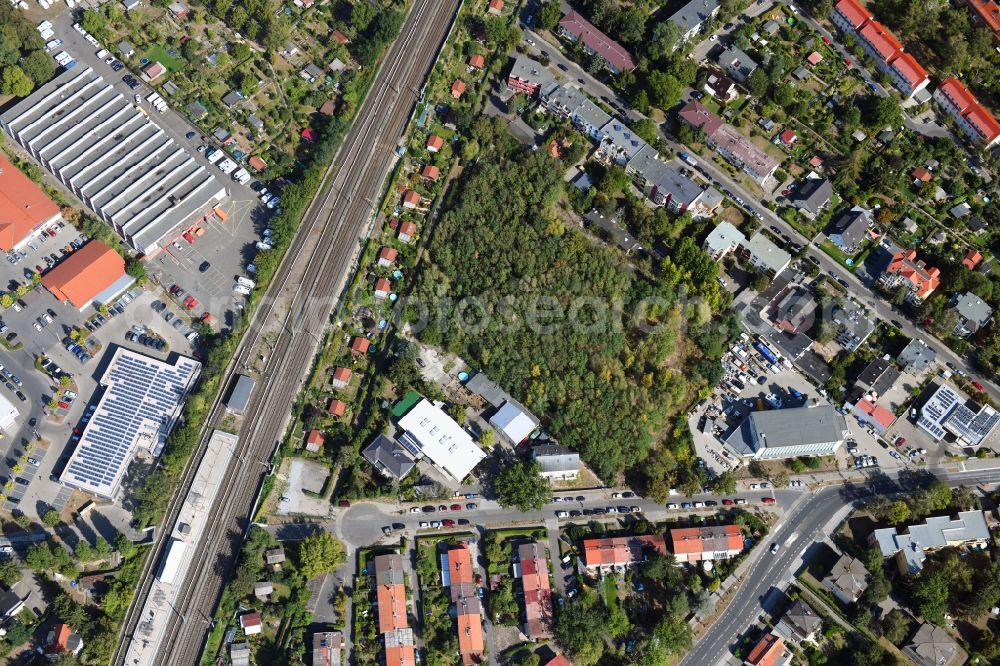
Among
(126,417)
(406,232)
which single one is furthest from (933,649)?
(126,417)

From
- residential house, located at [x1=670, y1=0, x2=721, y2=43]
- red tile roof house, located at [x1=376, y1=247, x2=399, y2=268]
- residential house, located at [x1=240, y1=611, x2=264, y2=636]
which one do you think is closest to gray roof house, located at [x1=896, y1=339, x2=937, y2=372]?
residential house, located at [x1=670, y1=0, x2=721, y2=43]

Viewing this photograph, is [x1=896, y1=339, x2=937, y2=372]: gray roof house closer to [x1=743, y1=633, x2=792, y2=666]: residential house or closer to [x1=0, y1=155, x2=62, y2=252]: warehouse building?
[x1=743, y1=633, x2=792, y2=666]: residential house

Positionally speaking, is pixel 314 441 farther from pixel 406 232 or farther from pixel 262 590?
pixel 406 232

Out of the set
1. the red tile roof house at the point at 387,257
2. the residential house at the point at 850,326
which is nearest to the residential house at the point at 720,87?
the residential house at the point at 850,326

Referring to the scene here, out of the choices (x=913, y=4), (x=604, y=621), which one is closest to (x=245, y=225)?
(x=604, y=621)

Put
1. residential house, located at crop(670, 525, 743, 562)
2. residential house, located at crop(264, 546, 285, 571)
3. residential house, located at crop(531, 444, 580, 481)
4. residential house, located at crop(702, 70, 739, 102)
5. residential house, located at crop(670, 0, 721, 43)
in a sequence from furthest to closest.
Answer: residential house, located at crop(670, 0, 721, 43)
residential house, located at crop(702, 70, 739, 102)
residential house, located at crop(531, 444, 580, 481)
residential house, located at crop(670, 525, 743, 562)
residential house, located at crop(264, 546, 285, 571)

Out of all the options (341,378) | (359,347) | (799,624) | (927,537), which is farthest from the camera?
(359,347)
